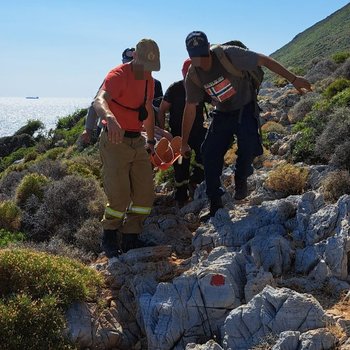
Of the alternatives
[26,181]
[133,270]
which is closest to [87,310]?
[133,270]

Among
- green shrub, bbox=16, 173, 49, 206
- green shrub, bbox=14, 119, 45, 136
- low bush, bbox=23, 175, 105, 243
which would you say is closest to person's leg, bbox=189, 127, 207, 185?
low bush, bbox=23, 175, 105, 243

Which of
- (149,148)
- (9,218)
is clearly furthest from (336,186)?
(9,218)

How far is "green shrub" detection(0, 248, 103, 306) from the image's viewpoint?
5.18 meters

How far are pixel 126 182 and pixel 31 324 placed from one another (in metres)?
2.23

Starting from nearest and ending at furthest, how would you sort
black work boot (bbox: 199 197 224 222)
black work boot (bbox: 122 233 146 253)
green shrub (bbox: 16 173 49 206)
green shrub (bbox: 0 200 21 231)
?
black work boot (bbox: 122 233 146 253) → black work boot (bbox: 199 197 224 222) → green shrub (bbox: 0 200 21 231) → green shrub (bbox: 16 173 49 206)

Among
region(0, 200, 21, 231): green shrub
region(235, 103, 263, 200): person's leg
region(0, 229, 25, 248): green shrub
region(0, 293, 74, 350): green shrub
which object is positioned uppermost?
region(235, 103, 263, 200): person's leg

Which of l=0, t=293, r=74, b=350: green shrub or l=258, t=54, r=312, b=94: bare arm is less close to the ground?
l=258, t=54, r=312, b=94: bare arm

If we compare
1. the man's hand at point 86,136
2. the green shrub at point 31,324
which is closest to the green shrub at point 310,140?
the man's hand at point 86,136

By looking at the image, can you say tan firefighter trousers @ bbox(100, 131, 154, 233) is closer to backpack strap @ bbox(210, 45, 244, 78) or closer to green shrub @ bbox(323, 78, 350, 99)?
backpack strap @ bbox(210, 45, 244, 78)

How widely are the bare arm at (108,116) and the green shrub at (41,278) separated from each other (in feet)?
4.86

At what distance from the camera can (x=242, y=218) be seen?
21.9 ft

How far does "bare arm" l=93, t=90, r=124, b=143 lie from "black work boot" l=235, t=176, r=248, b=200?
2463 mm

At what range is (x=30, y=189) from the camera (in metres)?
9.83

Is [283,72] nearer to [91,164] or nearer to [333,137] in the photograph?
[333,137]
